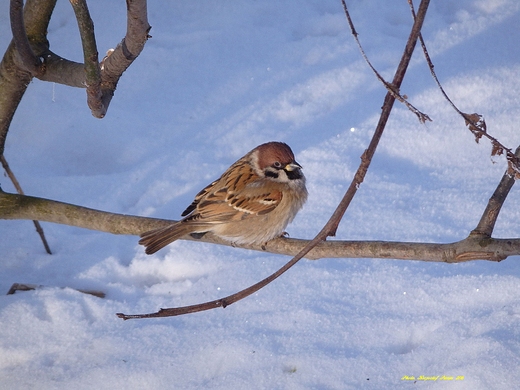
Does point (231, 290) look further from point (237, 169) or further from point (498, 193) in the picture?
point (498, 193)

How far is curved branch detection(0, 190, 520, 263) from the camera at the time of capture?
7.59 ft

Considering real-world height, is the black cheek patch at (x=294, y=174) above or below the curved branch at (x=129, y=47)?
below

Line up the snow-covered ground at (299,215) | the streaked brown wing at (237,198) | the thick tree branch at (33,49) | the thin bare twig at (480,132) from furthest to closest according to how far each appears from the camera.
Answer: the streaked brown wing at (237,198), the snow-covered ground at (299,215), the thick tree branch at (33,49), the thin bare twig at (480,132)

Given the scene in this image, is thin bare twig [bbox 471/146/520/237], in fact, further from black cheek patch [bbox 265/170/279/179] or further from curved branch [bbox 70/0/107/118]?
curved branch [bbox 70/0/107/118]

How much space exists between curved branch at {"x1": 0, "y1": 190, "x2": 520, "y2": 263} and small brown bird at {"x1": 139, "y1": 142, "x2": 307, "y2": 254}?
3.1 inches

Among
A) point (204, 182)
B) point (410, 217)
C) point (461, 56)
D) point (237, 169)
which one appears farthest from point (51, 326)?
point (461, 56)

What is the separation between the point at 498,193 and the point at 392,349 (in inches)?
46.4

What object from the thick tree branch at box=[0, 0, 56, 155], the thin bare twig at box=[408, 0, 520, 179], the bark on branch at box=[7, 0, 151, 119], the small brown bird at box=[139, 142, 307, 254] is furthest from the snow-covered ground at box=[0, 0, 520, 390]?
the bark on branch at box=[7, 0, 151, 119]

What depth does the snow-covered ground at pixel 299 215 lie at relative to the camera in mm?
3150

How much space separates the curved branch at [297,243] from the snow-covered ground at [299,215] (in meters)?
0.47

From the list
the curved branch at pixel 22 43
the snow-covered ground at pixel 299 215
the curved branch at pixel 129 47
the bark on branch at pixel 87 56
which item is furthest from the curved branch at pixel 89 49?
the snow-covered ground at pixel 299 215

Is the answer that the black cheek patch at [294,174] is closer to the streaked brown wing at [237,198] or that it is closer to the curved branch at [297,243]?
the streaked brown wing at [237,198]

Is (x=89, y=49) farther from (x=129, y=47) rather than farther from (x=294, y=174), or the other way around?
(x=294, y=174)

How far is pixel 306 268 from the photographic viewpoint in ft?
12.8
